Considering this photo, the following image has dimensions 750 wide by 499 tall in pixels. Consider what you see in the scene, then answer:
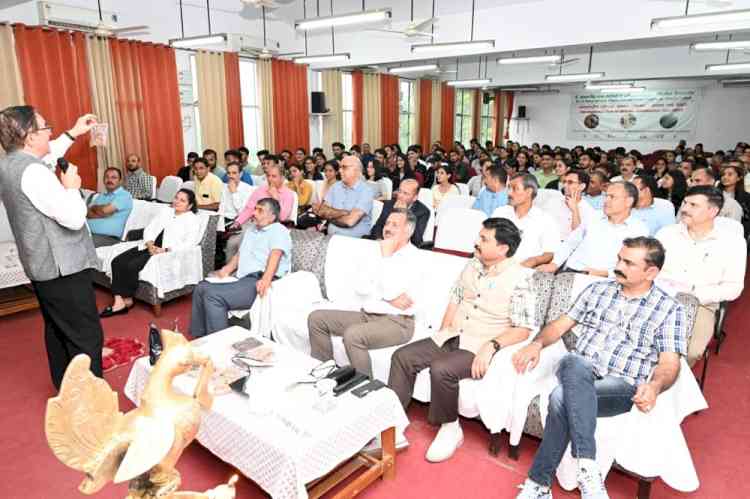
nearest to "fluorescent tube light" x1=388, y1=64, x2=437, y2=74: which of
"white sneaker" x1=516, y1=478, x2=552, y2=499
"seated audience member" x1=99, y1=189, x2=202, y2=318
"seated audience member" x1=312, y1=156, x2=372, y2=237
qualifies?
"seated audience member" x1=312, y1=156, x2=372, y2=237

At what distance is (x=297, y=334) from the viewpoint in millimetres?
3389

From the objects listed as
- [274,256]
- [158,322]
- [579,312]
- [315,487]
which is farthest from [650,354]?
[158,322]

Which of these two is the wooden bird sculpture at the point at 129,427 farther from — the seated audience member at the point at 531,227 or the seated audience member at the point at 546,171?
the seated audience member at the point at 546,171

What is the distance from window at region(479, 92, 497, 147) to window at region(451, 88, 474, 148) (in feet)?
2.01

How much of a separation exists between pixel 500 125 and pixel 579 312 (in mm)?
15695

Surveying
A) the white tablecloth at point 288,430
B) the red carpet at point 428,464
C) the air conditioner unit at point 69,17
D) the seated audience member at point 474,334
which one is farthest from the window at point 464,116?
the white tablecloth at point 288,430

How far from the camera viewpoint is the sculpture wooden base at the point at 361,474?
2.15 metres

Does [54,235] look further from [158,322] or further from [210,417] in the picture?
[158,322]

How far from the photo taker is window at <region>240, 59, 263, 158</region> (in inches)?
356

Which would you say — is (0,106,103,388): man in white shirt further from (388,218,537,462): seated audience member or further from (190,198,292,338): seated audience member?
(388,218,537,462): seated audience member

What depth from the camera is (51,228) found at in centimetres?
256

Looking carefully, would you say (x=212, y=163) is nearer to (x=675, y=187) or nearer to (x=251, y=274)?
(x=251, y=274)

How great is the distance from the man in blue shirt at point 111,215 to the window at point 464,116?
11.6 m

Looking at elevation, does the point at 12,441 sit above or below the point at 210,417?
below
